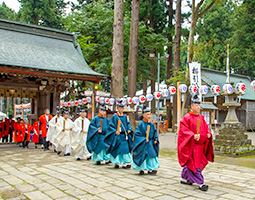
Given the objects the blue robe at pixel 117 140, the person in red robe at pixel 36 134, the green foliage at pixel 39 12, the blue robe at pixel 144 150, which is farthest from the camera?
the green foliage at pixel 39 12

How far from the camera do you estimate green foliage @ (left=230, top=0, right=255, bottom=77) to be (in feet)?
77.2

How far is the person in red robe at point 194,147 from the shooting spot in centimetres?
474

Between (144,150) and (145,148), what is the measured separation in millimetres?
57

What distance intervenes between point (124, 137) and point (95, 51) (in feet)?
42.2

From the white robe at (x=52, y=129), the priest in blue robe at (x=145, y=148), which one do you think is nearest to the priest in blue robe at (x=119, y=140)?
the priest in blue robe at (x=145, y=148)

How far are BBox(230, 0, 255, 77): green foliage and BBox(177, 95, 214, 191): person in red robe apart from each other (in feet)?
69.6

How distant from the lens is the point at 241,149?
9.09m

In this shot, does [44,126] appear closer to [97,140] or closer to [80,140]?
[80,140]

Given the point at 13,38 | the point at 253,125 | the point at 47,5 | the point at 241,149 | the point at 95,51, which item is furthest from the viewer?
the point at 47,5

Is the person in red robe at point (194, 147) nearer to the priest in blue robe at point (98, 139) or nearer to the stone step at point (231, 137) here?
the priest in blue robe at point (98, 139)

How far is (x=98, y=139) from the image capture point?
7.44 m

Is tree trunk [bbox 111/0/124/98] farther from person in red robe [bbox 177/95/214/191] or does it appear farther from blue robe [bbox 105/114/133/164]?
person in red robe [bbox 177/95/214/191]

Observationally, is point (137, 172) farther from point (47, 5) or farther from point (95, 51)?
point (47, 5)

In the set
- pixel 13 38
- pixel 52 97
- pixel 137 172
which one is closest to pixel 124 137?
pixel 137 172
